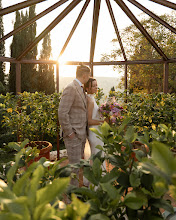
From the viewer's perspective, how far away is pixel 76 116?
10.2ft

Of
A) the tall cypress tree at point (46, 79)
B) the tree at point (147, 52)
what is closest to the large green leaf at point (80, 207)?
the tree at point (147, 52)

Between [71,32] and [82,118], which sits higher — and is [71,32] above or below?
above

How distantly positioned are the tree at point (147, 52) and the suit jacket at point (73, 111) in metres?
9.95

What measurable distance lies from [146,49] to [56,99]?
984 centimetres

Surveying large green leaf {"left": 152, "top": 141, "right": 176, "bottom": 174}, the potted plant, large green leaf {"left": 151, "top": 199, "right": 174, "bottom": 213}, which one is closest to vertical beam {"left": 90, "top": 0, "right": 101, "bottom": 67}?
the potted plant

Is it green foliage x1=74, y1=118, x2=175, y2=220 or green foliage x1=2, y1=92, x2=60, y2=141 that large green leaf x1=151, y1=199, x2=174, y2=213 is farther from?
green foliage x1=2, y1=92, x2=60, y2=141

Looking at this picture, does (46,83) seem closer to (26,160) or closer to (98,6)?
(98,6)

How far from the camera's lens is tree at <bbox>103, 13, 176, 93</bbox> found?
12.3 meters

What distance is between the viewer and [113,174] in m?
0.84

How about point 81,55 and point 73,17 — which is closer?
point 73,17

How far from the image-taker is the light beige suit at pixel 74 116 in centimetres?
296

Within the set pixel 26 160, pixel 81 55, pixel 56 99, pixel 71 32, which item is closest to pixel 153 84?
pixel 81 55

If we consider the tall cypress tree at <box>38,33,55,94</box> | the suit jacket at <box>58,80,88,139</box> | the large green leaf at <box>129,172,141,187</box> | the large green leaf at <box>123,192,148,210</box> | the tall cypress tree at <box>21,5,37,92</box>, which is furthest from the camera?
the tall cypress tree at <box>38,33,55,94</box>

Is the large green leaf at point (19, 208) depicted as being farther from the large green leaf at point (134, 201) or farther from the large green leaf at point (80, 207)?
the large green leaf at point (134, 201)
